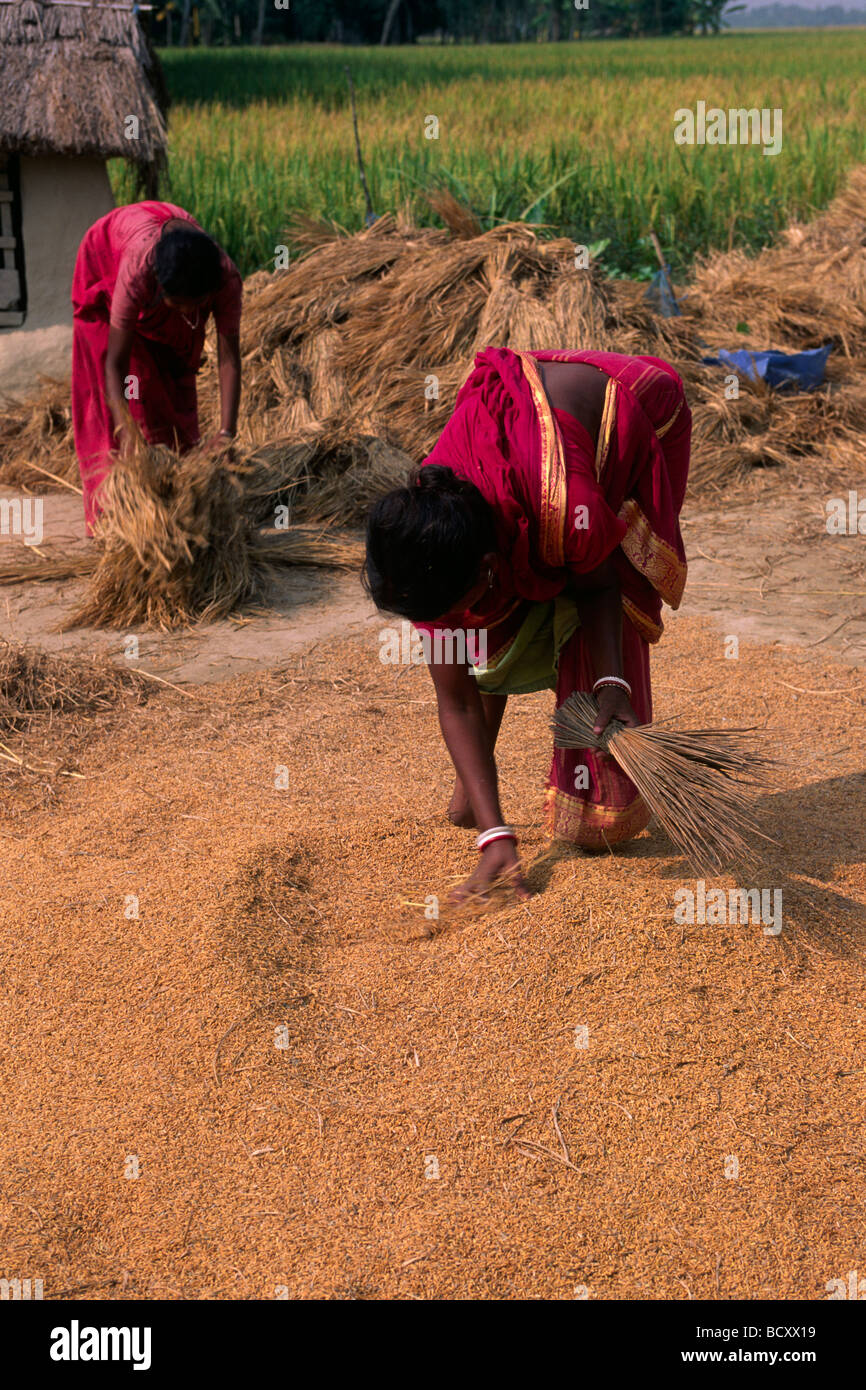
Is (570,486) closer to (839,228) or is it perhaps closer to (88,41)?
(88,41)

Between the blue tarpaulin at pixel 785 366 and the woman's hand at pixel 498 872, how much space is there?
4.19 metres

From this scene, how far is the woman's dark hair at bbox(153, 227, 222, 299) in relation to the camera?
149 inches

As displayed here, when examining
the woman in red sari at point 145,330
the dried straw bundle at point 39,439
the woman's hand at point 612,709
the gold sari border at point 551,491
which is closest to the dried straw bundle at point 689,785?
the woman's hand at point 612,709

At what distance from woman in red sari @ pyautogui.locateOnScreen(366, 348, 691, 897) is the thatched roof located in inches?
167

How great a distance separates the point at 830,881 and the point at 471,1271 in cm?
116

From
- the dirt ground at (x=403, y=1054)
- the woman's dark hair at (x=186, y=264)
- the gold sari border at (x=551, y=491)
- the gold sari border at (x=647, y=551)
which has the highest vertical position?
the woman's dark hair at (x=186, y=264)

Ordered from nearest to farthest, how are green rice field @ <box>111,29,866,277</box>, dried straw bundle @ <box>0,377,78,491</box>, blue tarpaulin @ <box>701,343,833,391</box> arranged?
1. dried straw bundle @ <box>0,377,78,491</box>
2. blue tarpaulin @ <box>701,343,833,391</box>
3. green rice field @ <box>111,29,866,277</box>

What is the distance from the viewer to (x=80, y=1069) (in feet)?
6.77

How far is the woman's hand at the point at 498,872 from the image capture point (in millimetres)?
2217

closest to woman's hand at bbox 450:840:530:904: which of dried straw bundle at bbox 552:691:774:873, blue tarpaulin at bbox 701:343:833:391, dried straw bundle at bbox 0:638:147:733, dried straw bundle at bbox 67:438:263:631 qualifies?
dried straw bundle at bbox 552:691:774:873

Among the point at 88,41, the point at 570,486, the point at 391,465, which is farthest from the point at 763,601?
the point at 88,41

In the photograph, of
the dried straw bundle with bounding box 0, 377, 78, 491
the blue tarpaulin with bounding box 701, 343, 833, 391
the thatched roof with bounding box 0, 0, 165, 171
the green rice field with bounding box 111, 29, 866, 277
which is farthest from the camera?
the green rice field with bounding box 111, 29, 866, 277

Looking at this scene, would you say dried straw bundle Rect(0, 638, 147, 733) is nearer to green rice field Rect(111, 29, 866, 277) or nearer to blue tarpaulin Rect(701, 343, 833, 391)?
blue tarpaulin Rect(701, 343, 833, 391)

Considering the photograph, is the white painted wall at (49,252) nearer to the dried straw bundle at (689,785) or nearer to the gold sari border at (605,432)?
the gold sari border at (605,432)
